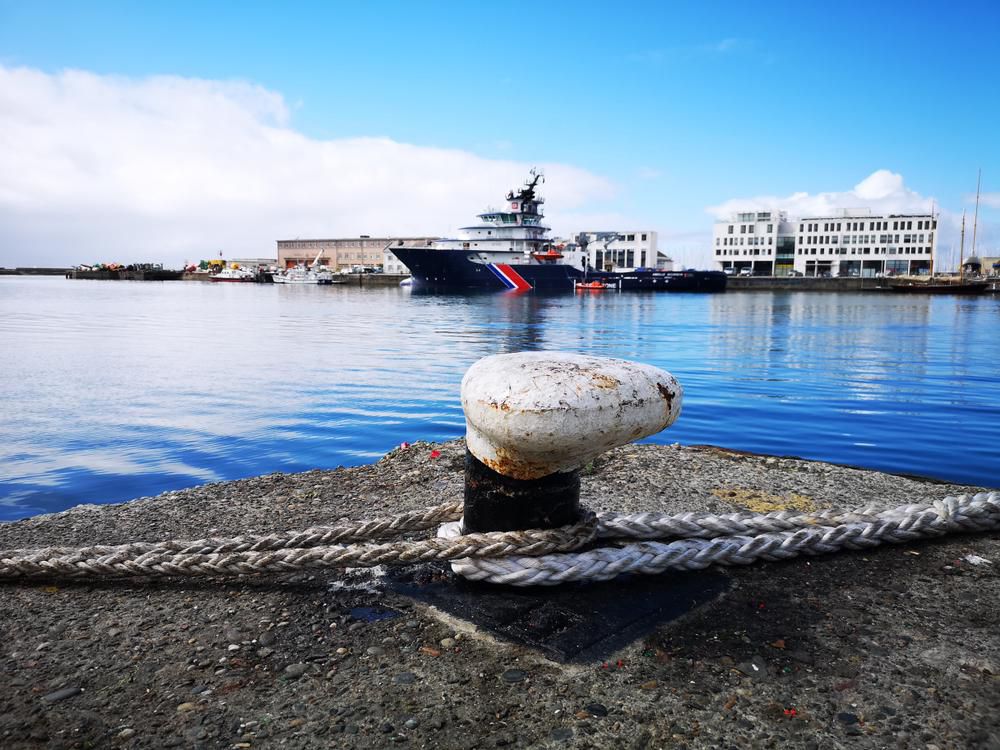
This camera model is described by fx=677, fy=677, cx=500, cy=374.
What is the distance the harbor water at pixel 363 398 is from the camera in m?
7.58

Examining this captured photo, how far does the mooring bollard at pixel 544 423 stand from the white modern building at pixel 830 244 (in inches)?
4358

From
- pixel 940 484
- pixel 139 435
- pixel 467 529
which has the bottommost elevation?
pixel 139 435

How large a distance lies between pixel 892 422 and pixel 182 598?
32.7ft

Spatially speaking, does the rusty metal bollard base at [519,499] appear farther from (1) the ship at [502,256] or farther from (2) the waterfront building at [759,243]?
(2) the waterfront building at [759,243]

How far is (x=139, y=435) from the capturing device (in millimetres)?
8891

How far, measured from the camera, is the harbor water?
24.9ft

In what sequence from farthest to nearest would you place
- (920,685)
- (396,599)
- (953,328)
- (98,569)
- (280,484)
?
(953,328), (280,484), (98,569), (396,599), (920,685)

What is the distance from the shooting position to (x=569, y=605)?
2.58 metres

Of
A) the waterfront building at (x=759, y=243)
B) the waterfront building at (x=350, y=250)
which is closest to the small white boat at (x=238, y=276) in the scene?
the waterfront building at (x=350, y=250)

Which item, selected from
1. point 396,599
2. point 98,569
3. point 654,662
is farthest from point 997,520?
point 98,569

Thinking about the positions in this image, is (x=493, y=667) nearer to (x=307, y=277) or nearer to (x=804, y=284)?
(x=804, y=284)

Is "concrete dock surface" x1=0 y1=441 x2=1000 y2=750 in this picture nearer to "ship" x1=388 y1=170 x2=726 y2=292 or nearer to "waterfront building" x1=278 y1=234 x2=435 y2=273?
"ship" x1=388 y1=170 x2=726 y2=292

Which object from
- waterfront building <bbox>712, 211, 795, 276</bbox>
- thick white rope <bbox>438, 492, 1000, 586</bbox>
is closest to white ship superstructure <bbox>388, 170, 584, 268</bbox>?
waterfront building <bbox>712, 211, 795, 276</bbox>

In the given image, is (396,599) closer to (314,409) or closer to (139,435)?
(139,435)
